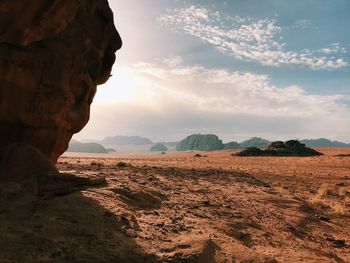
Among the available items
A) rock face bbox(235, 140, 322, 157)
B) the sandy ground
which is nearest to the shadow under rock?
the sandy ground

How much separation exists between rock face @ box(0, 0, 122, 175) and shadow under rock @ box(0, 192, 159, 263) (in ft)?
8.17

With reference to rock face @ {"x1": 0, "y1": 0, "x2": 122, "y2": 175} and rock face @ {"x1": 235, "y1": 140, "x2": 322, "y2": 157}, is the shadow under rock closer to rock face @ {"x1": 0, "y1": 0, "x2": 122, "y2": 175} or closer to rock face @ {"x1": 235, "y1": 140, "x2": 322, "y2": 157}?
rock face @ {"x1": 0, "y1": 0, "x2": 122, "y2": 175}

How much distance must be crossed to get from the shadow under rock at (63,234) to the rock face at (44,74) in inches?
98.0

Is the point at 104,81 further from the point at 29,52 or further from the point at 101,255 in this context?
the point at 101,255

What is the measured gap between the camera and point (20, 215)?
8617mm

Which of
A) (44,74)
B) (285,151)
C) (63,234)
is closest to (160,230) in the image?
(63,234)

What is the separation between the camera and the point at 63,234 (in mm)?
7961

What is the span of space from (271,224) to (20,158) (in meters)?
8.62

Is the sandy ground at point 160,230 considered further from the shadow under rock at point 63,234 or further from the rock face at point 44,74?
the rock face at point 44,74

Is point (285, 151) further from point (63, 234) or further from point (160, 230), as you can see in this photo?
point (63, 234)

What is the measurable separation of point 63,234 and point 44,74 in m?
5.70

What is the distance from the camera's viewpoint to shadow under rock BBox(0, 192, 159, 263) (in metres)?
7.14

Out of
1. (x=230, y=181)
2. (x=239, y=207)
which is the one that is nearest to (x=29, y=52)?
(x=239, y=207)

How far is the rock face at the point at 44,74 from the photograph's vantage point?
10422 millimetres
